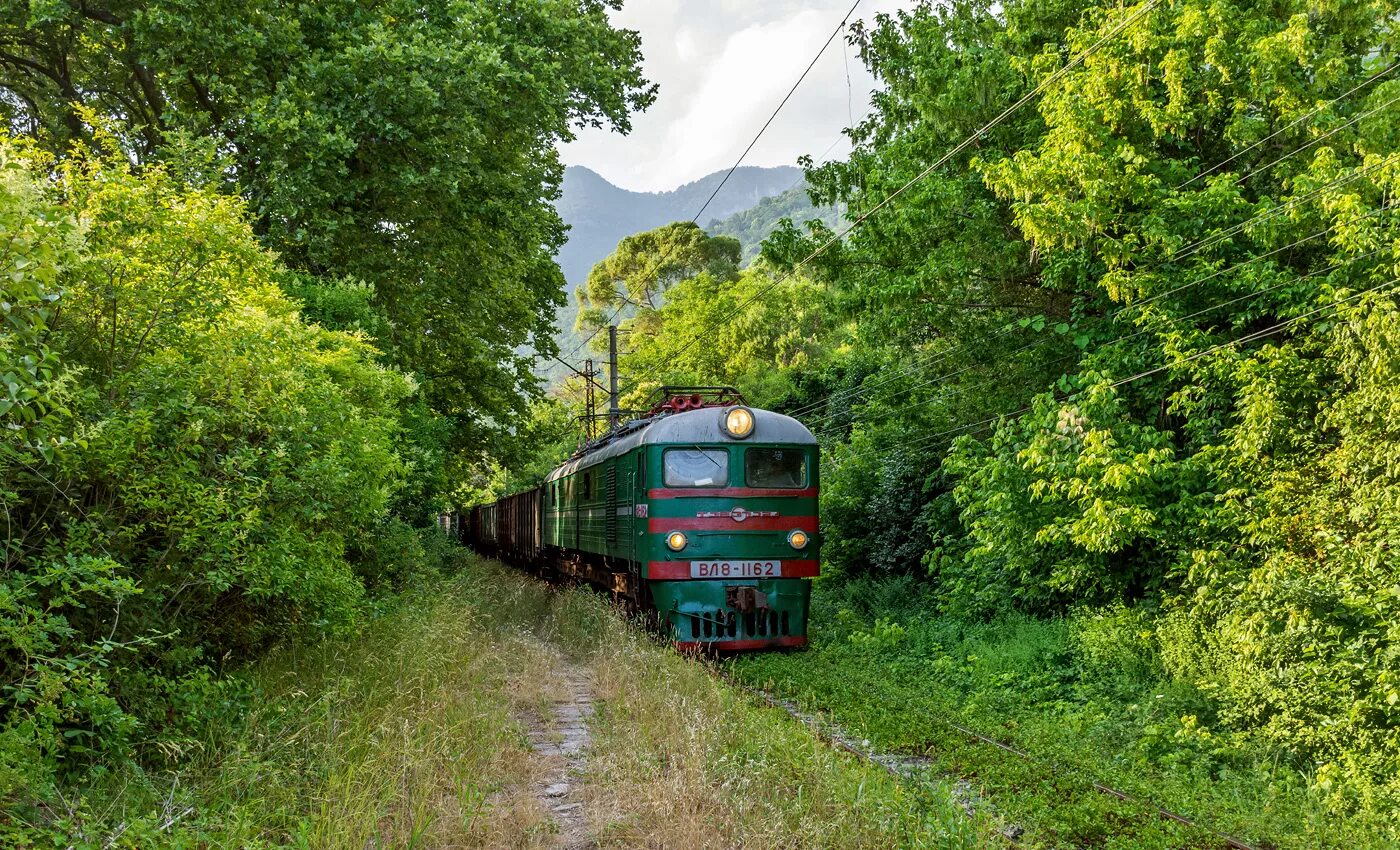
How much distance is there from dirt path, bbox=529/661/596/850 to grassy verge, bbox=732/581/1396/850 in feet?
6.38

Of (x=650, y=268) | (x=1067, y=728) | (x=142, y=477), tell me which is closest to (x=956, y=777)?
(x=1067, y=728)

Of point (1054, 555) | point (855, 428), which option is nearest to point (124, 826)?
point (1054, 555)

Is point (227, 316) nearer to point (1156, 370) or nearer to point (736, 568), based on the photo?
point (736, 568)

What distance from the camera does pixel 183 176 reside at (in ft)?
28.2

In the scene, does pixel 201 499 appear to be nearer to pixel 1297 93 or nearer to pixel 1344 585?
pixel 1344 585

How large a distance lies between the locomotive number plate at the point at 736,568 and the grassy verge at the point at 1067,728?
100 centimetres

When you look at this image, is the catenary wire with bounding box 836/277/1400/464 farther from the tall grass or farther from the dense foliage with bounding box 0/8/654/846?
the dense foliage with bounding box 0/8/654/846

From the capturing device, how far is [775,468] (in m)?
12.1

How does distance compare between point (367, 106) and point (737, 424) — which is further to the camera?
point (367, 106)

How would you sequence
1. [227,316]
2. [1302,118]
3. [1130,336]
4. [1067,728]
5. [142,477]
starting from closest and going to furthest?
1. [142,477]
2. [227,316]
3. [1067,728]
4. [1302,118]
5. [1130,336]

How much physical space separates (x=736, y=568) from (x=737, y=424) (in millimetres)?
1769

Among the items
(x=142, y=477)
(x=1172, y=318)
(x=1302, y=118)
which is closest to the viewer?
(x=142, y=477)

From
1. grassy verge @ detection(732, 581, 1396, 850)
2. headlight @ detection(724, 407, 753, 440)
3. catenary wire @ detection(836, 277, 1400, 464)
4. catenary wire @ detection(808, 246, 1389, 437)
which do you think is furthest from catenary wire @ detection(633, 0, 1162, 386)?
grassy verge @ detection(732, 581, 1396, 850)

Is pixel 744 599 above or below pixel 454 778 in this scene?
above
